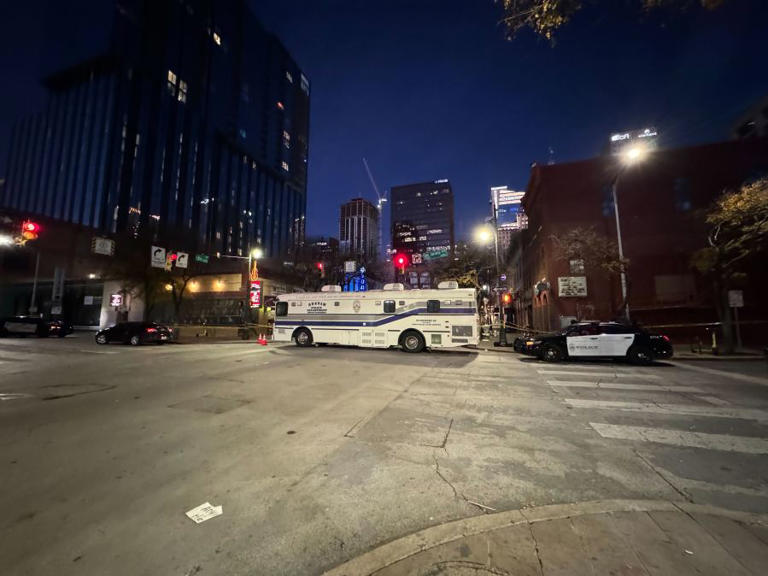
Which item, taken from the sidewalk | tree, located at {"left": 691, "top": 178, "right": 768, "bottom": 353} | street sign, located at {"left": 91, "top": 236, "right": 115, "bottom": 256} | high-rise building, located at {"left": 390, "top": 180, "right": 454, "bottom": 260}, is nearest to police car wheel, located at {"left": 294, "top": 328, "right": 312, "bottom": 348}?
street sign, located at {"left": 91, "top": 236, "right": 115, "bottom": 256}

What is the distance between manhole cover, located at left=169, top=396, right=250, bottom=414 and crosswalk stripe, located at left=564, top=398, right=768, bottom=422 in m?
6.79

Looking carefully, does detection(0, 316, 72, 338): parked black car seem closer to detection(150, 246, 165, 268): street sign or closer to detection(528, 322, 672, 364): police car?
detection(150, 246, 165, 268): street sign

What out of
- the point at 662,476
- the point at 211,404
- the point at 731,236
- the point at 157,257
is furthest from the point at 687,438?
the point at 157,257

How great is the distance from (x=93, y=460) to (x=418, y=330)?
13.1 metres

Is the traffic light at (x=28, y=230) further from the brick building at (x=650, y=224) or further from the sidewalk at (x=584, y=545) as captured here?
the brick building at (x=650, y=224)

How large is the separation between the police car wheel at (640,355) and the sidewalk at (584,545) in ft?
37.4

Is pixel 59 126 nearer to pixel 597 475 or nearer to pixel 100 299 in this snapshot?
pixel 100 299

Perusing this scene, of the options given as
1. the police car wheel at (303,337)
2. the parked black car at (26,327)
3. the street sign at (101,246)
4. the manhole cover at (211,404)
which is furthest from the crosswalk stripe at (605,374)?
the parked black car at (26,327)

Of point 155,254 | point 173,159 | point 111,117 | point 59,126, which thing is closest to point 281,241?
point 173,159

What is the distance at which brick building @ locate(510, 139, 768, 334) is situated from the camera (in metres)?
22.5

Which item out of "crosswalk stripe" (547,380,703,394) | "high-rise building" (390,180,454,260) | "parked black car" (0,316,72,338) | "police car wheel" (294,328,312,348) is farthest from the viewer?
"high-rise building" (390,180,454,260)

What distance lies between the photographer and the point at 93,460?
13.4 ft

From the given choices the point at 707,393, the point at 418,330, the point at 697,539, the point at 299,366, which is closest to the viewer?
the point at 697,539

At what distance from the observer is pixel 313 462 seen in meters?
4.06
